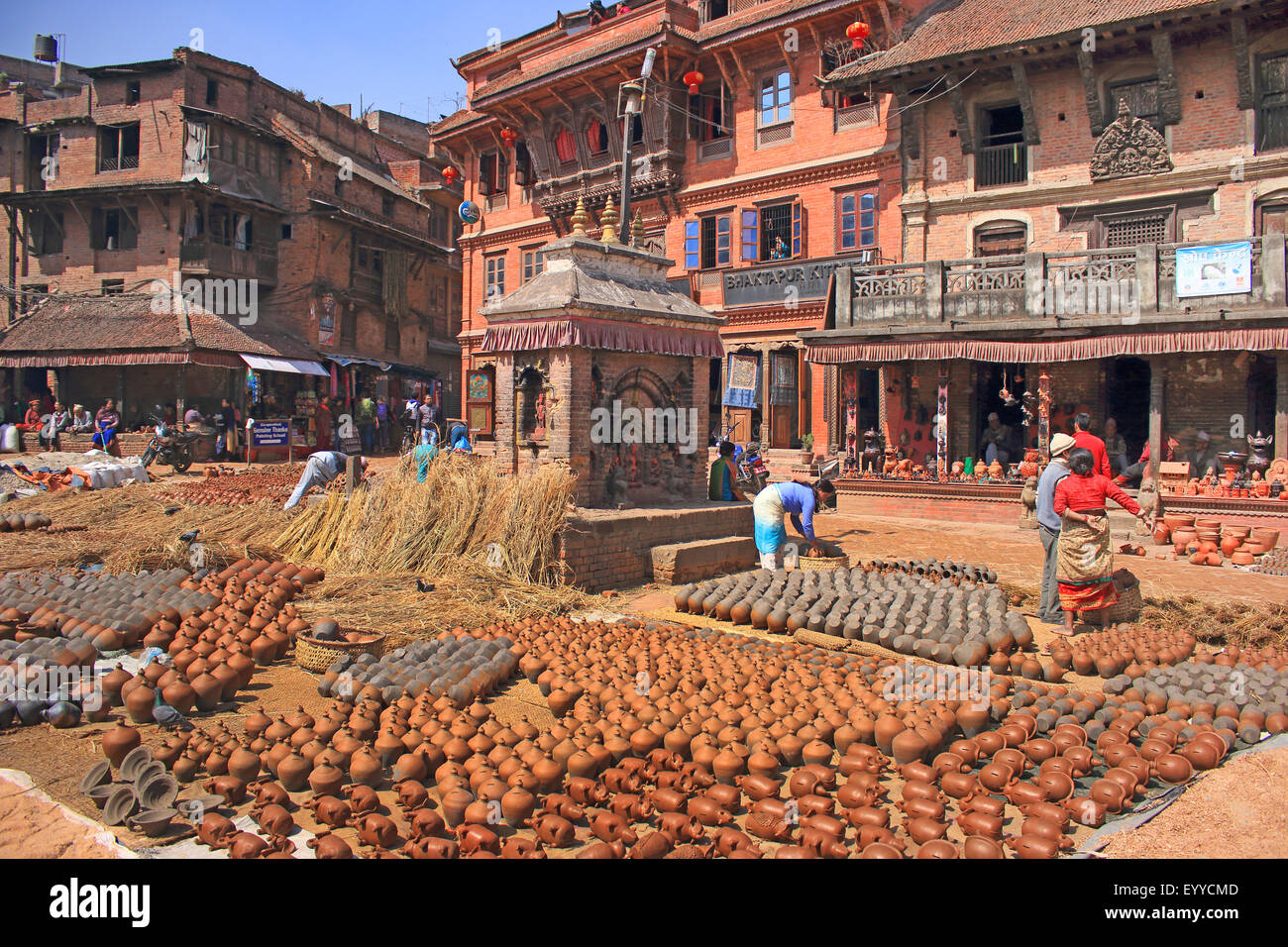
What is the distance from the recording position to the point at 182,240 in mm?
28375

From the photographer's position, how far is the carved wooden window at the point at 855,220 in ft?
68.6

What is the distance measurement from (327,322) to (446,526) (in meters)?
24.8

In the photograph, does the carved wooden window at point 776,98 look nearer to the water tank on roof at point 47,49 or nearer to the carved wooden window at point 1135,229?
the carved wooden window at point 1135,229

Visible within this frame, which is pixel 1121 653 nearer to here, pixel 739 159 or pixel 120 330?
pixel 739 159

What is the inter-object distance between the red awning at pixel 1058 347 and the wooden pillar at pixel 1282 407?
0.73 m

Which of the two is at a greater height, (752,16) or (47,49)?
(47,49)

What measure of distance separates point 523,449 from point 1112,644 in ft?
23.2

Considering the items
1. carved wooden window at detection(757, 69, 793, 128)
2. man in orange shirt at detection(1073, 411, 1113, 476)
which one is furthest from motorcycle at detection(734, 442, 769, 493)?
carved wooden window at detection(757, 69, 793, 128)

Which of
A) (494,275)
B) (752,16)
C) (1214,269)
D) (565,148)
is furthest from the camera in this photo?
(494,275)

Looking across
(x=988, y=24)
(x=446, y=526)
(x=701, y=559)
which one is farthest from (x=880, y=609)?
(x=988, y=24)

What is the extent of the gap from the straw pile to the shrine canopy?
147 inches

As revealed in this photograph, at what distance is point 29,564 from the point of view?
31.8ft

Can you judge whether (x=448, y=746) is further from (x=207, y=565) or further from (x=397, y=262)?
(x=397, y=262)

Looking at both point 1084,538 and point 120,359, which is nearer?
point 1084,538
